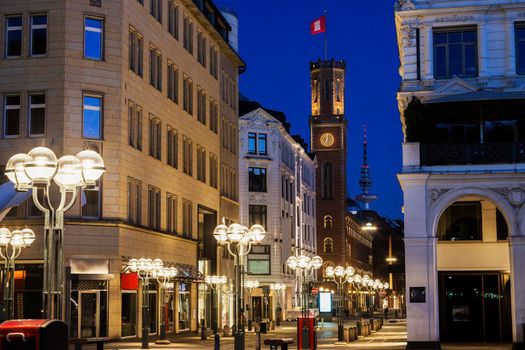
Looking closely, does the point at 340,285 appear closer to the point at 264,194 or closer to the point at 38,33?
the point at 38,33

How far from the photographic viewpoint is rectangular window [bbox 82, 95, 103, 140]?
165 feet

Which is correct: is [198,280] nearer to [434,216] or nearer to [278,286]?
[434,216]

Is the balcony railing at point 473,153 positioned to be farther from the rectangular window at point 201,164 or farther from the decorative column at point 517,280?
the rectangular window at point 201,164

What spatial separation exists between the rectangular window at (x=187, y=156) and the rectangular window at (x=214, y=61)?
30.1 feet

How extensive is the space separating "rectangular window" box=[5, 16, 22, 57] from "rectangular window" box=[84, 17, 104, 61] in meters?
3.42

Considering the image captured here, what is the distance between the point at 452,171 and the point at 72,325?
20.3 metres

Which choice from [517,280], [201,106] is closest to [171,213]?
[201,106]

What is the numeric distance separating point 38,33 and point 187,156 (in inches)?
725

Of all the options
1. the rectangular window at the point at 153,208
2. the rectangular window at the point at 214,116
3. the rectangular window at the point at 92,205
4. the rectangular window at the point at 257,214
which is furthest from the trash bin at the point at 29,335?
the rectangular window at the point at 257,214

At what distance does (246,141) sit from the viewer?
329ft

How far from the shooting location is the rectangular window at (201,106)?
6975cm

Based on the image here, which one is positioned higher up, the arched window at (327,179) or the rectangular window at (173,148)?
the arched window at (327,179)

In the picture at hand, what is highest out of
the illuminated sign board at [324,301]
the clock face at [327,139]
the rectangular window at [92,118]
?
the clock face at [327,139]

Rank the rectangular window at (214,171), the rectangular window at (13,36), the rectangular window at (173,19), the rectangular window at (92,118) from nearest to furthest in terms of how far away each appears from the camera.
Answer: the rectangular window at (92,118) < the rectangular window at (13,36) < the rectangular window at (173,19) < the rectangular window at (214,171)
